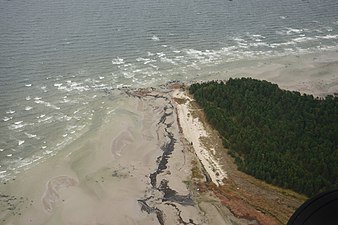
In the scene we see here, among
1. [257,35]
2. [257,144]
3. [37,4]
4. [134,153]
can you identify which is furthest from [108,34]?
[257,144]

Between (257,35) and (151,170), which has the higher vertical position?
(257,35)

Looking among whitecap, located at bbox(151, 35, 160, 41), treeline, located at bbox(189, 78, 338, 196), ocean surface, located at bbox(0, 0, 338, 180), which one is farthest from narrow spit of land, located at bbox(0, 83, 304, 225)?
whitecap, located at bbox(151, 35, 160, 41)

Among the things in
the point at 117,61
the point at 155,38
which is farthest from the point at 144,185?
the point at 155,38

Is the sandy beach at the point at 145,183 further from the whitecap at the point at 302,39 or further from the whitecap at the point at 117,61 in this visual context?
the whitecap at the point at 302,39

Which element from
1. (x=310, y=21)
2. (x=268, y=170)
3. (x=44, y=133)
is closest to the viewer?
(x=268, y=170)

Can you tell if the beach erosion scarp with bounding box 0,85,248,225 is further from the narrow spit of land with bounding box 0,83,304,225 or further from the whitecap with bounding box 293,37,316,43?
the whitecap with bounding box 293,37,316,43

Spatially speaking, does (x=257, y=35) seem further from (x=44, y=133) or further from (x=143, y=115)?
(x=44, y=133)

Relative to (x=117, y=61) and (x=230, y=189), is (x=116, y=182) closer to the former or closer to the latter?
(x=230, y=189)
